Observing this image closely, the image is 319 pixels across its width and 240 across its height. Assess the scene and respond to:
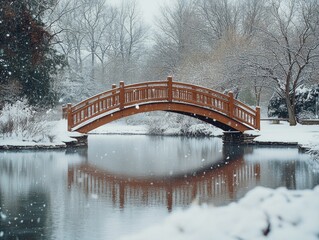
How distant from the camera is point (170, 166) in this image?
1633 cm

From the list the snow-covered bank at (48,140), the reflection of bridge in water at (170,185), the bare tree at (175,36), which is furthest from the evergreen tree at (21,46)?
the bare tree at (175,36)

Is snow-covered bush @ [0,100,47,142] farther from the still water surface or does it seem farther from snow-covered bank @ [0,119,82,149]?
the still water surface

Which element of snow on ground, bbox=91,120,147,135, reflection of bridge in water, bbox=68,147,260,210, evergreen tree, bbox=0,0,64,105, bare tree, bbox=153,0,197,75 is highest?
bare tree, bbox=153,0,197,75

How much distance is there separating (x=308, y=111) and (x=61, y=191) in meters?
19.0

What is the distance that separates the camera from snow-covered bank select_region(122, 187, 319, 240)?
5641mm

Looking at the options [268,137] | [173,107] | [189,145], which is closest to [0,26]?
[173,107]

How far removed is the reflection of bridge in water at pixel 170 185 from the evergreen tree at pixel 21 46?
8.29 metres

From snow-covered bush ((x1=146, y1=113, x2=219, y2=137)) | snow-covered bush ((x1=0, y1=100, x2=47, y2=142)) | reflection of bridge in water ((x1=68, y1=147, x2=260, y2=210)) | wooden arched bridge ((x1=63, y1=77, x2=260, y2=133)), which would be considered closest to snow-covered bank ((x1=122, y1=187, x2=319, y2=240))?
reflection of bridge in water ((x1=68, y1=147, x2=260, y2=210))

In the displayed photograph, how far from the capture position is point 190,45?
39.8m

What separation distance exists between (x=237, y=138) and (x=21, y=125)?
888 centimetres

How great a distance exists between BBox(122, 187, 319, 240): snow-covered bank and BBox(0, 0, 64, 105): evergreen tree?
55.8ft

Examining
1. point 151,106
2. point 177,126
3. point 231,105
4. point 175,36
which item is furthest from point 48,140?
point 175,36

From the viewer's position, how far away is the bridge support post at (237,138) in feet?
77.8

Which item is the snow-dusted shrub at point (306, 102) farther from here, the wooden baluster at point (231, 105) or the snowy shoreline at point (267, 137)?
the wooden baluster at point (231, 105)
